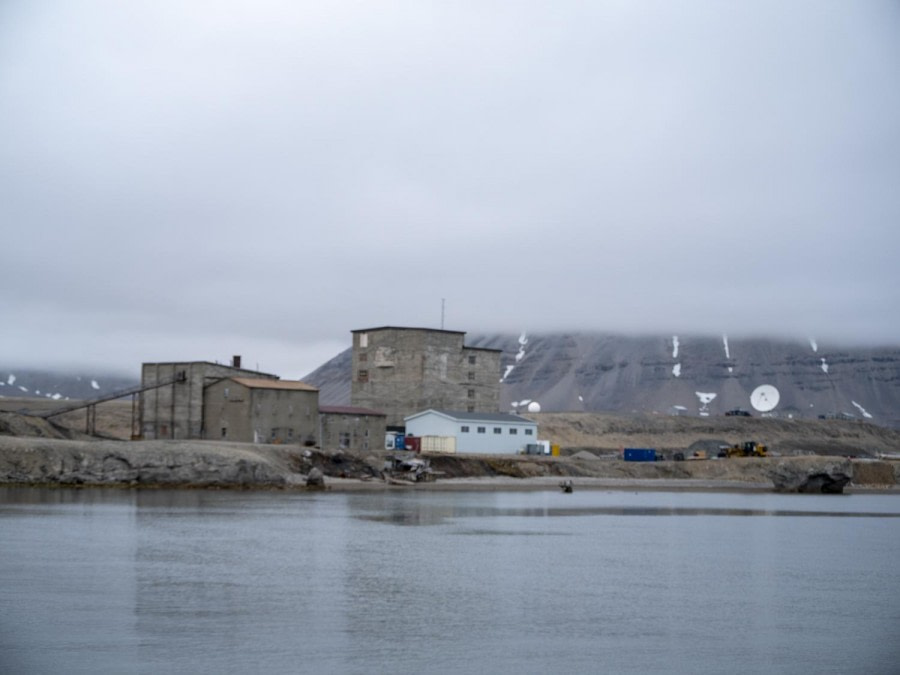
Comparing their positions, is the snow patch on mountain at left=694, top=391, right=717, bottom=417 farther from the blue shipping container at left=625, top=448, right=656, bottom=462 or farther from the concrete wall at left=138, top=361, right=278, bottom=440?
the concrete wall at left=138, top=361, right=278, bottom=440

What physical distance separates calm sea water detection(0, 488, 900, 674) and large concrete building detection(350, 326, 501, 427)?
1802 inches

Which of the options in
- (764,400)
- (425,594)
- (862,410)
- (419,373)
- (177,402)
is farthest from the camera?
(862,410)

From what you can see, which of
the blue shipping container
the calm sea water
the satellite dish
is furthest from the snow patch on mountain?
the calm sea water

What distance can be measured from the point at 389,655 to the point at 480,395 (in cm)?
7713

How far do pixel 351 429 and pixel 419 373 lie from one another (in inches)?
651

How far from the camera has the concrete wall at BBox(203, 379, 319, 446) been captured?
225ft

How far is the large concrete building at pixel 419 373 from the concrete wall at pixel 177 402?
72.7 ft

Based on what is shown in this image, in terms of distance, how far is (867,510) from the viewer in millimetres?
62969

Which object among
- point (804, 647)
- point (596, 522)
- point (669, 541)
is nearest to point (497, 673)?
point (804, 647)

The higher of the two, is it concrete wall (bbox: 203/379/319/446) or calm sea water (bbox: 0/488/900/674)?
concrete wall (bbox: 203/379/319/446)

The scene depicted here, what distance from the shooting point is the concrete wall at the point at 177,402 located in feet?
232

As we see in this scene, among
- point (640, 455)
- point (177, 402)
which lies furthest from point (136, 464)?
point (640, 455)

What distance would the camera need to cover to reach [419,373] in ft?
301

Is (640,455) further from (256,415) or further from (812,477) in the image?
(256,415)
